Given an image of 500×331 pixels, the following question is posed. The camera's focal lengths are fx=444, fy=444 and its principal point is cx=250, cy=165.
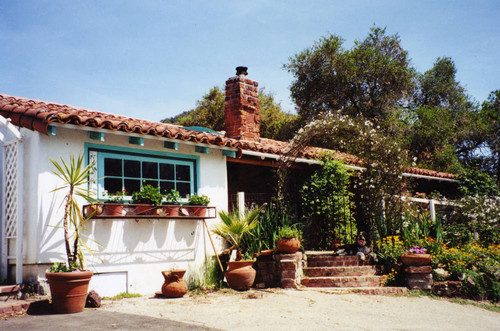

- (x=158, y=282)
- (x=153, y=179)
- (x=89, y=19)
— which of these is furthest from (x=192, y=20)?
(x=158, y=282)

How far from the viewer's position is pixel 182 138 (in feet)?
28.1


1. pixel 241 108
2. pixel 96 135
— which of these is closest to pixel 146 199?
pixel 96 135

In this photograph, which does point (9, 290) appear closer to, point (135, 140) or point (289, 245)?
point (135, 140)

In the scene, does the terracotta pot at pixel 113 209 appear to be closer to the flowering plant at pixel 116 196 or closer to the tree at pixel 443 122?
the flowering plant at pixel 116 196

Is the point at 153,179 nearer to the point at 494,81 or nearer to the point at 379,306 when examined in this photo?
the point at 379,306

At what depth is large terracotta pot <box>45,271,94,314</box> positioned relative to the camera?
6086mm

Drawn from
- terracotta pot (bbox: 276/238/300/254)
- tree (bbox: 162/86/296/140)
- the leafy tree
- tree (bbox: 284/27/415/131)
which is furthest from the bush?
the leafy tree

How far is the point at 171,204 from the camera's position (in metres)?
8.57

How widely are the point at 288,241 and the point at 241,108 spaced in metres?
4.32

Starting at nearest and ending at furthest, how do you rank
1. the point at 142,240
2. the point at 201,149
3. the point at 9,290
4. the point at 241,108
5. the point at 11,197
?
the point at 9,290 → the point at 11,197 → the point at 142,240 → the point at 201,149 → the point at 241,108

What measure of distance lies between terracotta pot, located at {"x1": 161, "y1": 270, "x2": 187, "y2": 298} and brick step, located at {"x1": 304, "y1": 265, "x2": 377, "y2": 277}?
2698mm

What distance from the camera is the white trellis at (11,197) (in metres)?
7.02

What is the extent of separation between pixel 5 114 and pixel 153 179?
9.08ft

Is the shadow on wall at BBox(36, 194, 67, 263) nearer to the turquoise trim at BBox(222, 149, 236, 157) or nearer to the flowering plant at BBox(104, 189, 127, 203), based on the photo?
the flowering plant at BBox(104, 189, 127, 203)
